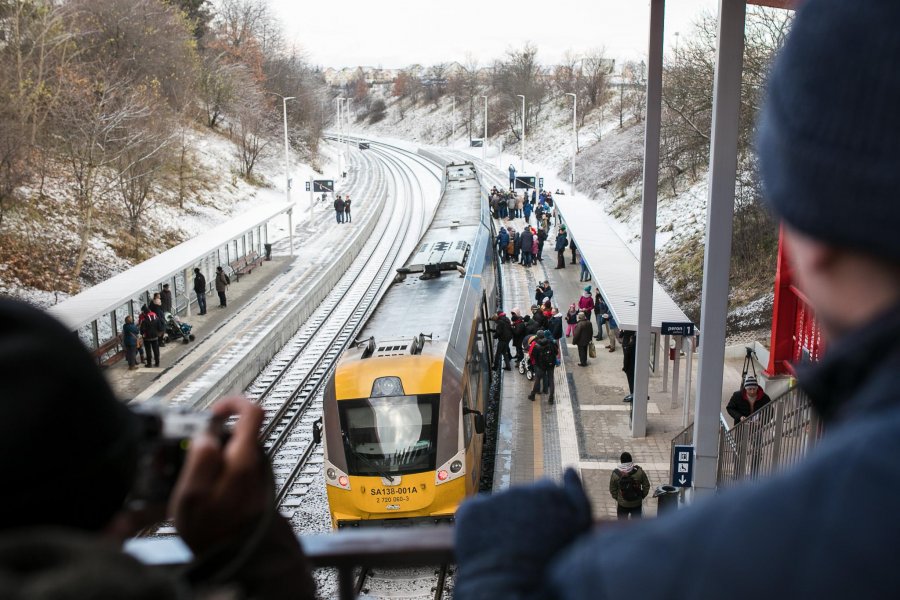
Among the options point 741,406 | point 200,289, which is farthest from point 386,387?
point 200,289

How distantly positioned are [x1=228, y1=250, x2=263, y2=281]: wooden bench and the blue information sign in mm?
21325

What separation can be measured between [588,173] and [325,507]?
146ft

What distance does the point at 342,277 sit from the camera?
1278 inches

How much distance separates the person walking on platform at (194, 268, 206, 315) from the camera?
79.3 feet

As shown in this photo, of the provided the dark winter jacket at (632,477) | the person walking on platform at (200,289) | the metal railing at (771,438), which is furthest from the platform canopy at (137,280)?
the metal railing at (771,438)

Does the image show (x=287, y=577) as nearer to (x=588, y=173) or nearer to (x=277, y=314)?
(x=277, y=314)

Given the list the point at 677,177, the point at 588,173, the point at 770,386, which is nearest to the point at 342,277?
the point at 677,177

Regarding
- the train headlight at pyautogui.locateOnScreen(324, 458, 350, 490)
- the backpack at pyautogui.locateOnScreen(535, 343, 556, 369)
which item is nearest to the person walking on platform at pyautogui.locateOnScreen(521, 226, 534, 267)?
the backpack at pyautogui.locateOnScreen(535, 343, 556, 369)

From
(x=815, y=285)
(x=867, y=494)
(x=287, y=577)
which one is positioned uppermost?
(x=815, y=285)

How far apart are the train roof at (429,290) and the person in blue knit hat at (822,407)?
37.1 ft

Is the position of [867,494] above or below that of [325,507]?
above

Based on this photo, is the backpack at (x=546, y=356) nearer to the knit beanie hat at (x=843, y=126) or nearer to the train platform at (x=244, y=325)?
the train platform at (x=244, y=325)

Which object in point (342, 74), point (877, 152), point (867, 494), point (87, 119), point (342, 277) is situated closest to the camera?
point (867, 494)

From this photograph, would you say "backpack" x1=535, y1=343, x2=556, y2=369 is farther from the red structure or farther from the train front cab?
the train front cab
